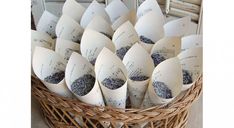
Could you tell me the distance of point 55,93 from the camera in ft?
2.54

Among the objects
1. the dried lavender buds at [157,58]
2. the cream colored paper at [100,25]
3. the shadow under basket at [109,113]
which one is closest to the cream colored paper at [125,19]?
the cream colored paper at [100,25]

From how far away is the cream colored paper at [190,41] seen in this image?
855mm

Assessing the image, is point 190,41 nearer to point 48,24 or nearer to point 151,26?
point 151,26

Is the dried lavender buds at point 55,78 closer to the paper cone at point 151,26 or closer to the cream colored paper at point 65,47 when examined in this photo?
the cream colored paper at point 65,47

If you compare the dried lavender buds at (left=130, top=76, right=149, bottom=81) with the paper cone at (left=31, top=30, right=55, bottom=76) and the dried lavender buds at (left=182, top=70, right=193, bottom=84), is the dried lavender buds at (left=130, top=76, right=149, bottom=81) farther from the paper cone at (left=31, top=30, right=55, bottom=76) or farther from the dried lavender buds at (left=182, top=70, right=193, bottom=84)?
the paper cone at (left=31, top=30, right=55, bottom=76)

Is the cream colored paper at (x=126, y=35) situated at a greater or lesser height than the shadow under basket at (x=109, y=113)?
greater

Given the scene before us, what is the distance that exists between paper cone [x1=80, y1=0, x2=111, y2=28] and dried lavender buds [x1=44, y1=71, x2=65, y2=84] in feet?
0.57

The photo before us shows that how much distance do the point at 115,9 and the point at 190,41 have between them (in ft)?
0.77

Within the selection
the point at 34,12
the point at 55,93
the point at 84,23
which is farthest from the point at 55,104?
the point at 34,12

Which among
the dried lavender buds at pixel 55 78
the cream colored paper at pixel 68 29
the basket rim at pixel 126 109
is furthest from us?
the cream colored paper at pixel 68 29

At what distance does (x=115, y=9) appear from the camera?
3.20 feet

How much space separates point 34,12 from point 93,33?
417 millimetres

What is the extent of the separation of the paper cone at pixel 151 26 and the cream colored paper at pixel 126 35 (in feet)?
0.15

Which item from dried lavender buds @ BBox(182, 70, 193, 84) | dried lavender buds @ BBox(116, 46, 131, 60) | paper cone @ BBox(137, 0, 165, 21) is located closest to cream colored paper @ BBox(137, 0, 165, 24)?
paper cone @ BBox(137, 0, 165, 21)
